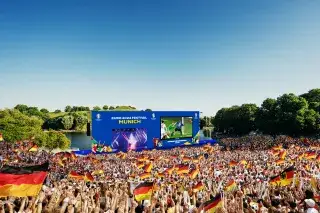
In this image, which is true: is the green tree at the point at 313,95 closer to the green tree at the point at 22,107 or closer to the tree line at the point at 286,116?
the tree line at the point at 286,116

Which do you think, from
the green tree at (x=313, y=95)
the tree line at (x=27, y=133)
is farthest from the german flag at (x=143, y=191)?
the green tree at (x=313, y=95)

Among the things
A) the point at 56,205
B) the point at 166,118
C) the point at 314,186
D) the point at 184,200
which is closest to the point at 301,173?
the point at 314,186

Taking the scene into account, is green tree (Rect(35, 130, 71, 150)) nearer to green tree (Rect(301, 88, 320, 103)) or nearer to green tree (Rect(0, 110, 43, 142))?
green tree (Rect(0, 110, 43, 142))

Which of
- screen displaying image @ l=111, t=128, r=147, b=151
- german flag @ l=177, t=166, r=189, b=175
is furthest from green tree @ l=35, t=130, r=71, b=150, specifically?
german flag @ l=177, t=166, r=189, b=175

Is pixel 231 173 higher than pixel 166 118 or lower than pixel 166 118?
lower

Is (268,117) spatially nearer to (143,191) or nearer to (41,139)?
(41,139)

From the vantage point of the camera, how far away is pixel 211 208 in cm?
877

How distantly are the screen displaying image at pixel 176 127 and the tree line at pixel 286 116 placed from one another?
957 inches

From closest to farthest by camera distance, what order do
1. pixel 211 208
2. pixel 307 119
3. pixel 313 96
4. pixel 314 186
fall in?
pixel 211 208 < pixel 314 186 < pixel 307 119 < pixel 313 96

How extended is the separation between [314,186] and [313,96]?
68.6 meters

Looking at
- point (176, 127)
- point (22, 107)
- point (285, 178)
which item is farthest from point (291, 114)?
point (22, 107)

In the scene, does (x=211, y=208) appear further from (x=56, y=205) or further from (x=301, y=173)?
(x=301, y=173)

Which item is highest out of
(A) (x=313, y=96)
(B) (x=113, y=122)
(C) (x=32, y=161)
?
(A) (x=313, y=96)

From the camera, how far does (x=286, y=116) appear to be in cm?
6738
